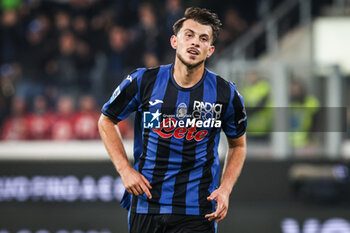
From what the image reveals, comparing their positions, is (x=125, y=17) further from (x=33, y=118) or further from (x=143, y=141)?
(x=143, y=141)

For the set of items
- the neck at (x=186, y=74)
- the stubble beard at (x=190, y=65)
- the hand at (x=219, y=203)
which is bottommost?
the hand at (x=219, y=203)

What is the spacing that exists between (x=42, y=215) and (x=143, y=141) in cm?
332

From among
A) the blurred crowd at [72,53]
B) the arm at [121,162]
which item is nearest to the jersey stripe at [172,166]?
the arm at [121,162]

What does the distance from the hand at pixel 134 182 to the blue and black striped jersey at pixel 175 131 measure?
0.37 ft

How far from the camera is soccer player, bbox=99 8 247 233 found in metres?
3.10

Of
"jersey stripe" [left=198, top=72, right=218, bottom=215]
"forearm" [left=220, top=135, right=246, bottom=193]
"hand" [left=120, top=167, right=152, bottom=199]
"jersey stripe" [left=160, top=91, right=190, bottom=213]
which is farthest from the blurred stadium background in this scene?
"hand" [left=120, top=167, right=152, bottom=199]

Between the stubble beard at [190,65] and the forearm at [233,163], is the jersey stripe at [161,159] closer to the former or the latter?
the stubble beard at [190,65]

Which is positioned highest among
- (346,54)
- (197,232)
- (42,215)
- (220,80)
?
(346,54)

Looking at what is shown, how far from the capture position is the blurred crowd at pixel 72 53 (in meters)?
6.27

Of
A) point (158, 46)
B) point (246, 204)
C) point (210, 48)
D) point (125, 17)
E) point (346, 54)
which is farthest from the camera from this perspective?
point (125, 17)

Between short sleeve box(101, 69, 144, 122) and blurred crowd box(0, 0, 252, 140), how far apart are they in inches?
119

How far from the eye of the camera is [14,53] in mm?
7895

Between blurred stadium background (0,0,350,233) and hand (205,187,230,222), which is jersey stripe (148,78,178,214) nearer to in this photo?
hand (205,187,230,222)

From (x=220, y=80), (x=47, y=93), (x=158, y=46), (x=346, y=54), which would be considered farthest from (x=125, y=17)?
(x=220, y=80)
